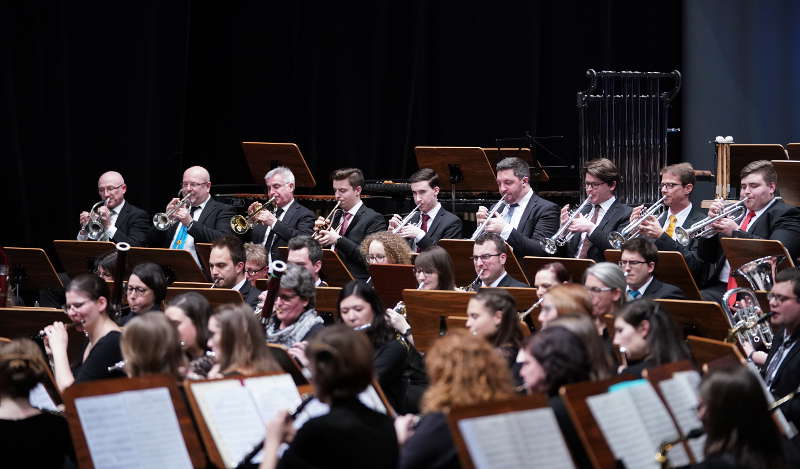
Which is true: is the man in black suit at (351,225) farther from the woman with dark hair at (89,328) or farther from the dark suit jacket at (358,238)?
the woman with dark hair at (89,328)

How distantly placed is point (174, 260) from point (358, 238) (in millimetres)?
1387

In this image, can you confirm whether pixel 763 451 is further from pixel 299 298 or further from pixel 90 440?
pixel 299 298

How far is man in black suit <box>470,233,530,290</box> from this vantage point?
6.44m

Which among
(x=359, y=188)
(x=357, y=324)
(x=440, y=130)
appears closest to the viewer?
(x=357, y=324)

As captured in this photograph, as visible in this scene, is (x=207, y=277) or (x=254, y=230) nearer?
(x=207, y=277)

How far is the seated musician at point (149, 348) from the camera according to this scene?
4262 mm

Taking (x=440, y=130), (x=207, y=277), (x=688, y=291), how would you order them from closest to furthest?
(x=688, y=291) < (x=207, y=277) < (x=440, y=130)

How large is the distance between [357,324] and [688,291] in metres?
1.90

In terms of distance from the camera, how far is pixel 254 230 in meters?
8.24

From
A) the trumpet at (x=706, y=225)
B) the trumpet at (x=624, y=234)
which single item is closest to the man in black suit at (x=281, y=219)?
the trumpet at (x=624, y=234)

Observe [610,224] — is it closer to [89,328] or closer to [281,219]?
[281,219]

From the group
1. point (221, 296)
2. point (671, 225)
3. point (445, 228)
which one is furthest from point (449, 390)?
point (445, 228)

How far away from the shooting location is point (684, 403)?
380 cm

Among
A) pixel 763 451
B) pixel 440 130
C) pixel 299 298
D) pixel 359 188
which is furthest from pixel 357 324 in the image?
pixel 440 130
